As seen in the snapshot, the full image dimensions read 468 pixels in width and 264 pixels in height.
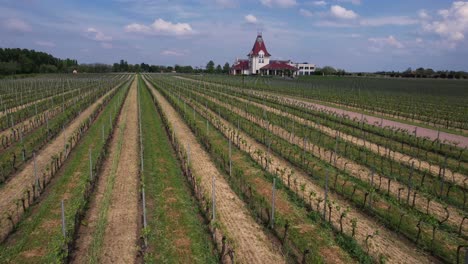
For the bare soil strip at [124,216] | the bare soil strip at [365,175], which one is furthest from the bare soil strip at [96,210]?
the bare soil strip at [365,175]

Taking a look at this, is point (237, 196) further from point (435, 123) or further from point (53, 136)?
point (435, 123)

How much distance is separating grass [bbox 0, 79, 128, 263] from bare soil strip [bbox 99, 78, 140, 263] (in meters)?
0.94

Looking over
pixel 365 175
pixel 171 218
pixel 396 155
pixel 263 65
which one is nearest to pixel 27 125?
pixel 171 218

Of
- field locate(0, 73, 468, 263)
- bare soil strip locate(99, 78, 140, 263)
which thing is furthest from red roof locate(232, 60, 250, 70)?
bare soil strip locate(99, 78, 140, 263)

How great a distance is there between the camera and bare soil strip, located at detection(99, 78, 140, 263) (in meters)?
8.61

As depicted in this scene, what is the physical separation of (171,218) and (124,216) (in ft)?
4.76

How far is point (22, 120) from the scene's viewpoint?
26250mm

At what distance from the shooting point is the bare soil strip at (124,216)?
8.61 meters

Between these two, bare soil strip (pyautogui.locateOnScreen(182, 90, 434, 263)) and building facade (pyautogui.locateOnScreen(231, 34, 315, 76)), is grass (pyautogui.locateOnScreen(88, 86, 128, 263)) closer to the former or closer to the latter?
bare soil strip (pyautogui.locateOnScreen(182, 90, 434, 263))

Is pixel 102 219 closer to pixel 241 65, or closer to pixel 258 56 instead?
pixel 258 56

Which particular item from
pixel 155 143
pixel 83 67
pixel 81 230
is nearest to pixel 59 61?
pixel 83 67

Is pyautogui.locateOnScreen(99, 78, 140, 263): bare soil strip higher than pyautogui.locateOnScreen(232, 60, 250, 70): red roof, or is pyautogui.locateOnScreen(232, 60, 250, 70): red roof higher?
pyautogui.locateOnScreen(232, 60, 250, 70): red roof

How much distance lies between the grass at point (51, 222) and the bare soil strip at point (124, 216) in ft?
3.09

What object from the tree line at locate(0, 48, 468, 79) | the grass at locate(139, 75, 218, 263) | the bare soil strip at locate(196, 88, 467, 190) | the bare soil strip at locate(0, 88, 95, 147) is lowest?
the grass at locate(139, 75, 218, 263)
